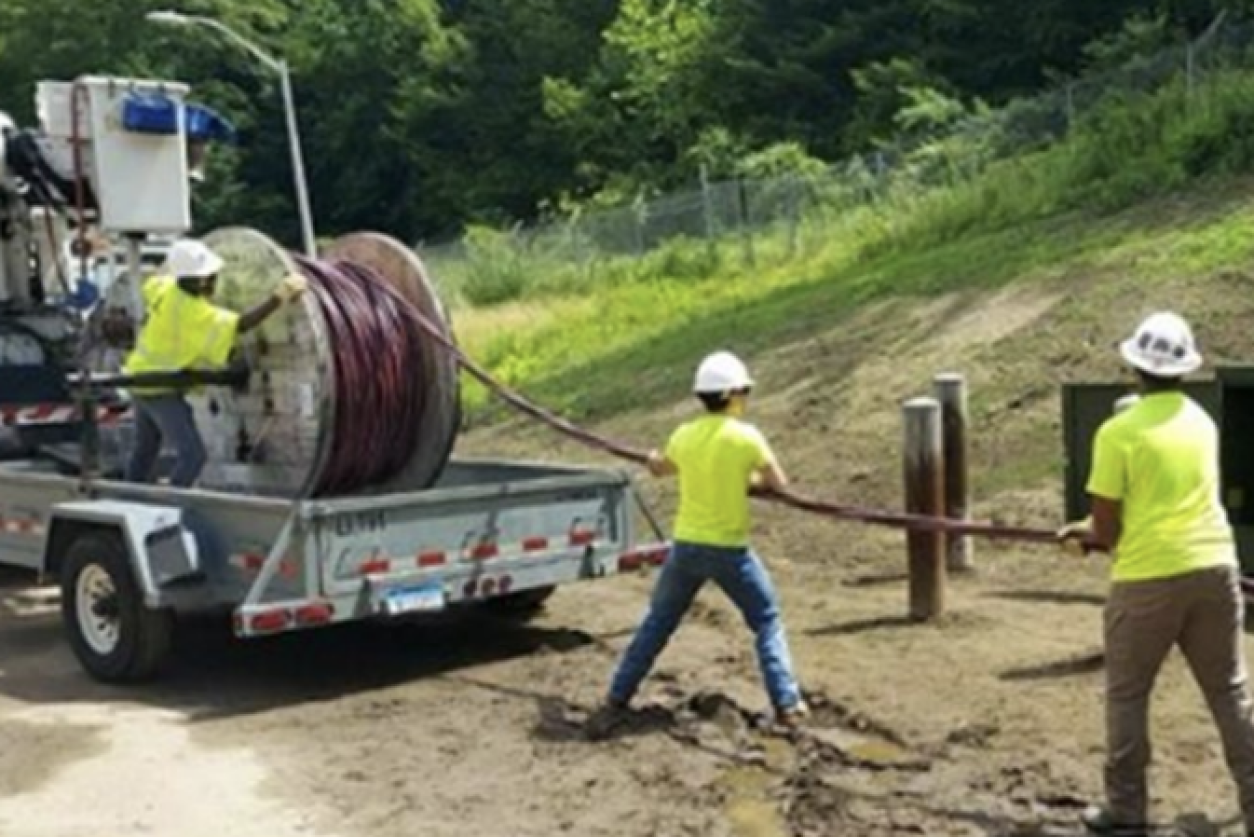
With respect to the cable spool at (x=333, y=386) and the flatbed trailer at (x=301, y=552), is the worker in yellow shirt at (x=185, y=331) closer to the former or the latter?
the cable spool at (x=333, y=386)

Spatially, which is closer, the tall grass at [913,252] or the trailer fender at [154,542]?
the trailer fender at [154,542]

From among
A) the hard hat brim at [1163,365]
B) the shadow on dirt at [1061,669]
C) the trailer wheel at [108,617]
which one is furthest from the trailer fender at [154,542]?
the hard hat brim at [1163,365]

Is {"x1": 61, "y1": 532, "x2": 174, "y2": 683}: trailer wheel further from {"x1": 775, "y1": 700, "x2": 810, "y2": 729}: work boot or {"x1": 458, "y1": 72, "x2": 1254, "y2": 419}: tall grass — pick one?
{"x1": 458, "y1": 72, "x2": 1254, "y2": 419}: tall grass

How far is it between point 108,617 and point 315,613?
1.52 m

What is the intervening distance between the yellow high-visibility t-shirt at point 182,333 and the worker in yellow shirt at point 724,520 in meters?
3.16

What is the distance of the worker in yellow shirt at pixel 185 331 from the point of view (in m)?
10.6

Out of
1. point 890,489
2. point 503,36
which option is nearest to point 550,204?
point 503,36

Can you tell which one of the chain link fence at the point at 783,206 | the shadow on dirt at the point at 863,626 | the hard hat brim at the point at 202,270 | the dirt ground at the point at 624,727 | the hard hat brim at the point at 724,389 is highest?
the chain link fence at the point at 783,206

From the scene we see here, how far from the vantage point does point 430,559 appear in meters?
9.77

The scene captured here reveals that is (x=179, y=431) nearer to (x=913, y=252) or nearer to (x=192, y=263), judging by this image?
(x=192, y=263)

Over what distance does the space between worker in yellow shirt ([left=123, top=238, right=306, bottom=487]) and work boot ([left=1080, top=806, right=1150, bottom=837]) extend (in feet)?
17.2

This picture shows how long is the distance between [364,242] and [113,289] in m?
2.44

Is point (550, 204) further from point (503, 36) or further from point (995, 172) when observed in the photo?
point (995, 172)

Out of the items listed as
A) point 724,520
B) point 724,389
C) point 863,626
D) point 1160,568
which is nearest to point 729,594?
point 724,520
